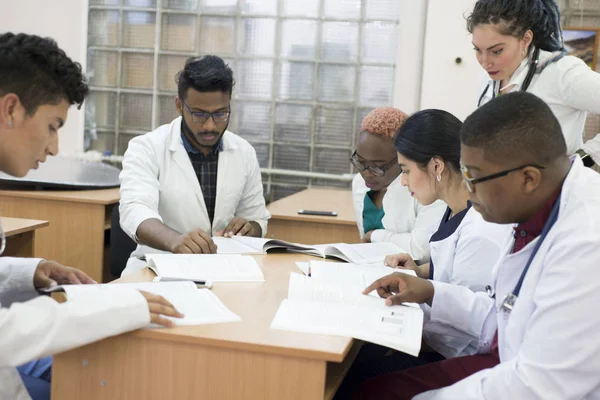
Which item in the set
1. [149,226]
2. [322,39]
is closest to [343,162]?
[322,39]

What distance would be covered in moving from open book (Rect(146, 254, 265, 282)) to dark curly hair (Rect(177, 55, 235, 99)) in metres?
0.76

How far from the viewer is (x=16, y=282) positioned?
1.65 meters

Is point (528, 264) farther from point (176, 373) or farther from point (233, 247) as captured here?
point (233, 247)

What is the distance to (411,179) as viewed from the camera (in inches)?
77.9

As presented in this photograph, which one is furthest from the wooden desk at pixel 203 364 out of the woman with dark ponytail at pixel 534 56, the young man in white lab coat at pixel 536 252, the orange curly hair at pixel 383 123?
the woman with dark ponytail at pixel 534 56

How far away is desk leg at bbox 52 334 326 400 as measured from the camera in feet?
4.26

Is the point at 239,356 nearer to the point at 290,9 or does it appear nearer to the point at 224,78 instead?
the point at 224,78

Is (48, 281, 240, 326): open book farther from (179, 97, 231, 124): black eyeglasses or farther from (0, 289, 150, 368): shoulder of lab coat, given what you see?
(179, 97, 231, 124): black eyeglasses

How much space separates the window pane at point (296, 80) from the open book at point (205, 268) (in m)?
2.38

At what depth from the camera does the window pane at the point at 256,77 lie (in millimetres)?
4258

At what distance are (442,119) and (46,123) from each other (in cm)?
110

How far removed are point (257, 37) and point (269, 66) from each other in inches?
7.9

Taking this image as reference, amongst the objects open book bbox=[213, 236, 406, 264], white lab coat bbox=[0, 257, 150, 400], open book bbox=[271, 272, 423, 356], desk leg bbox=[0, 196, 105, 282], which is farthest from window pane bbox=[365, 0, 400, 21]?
white lab coat bbox=[0, 257, 150, 400]

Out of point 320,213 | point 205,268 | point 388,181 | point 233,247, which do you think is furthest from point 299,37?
point 205,268
